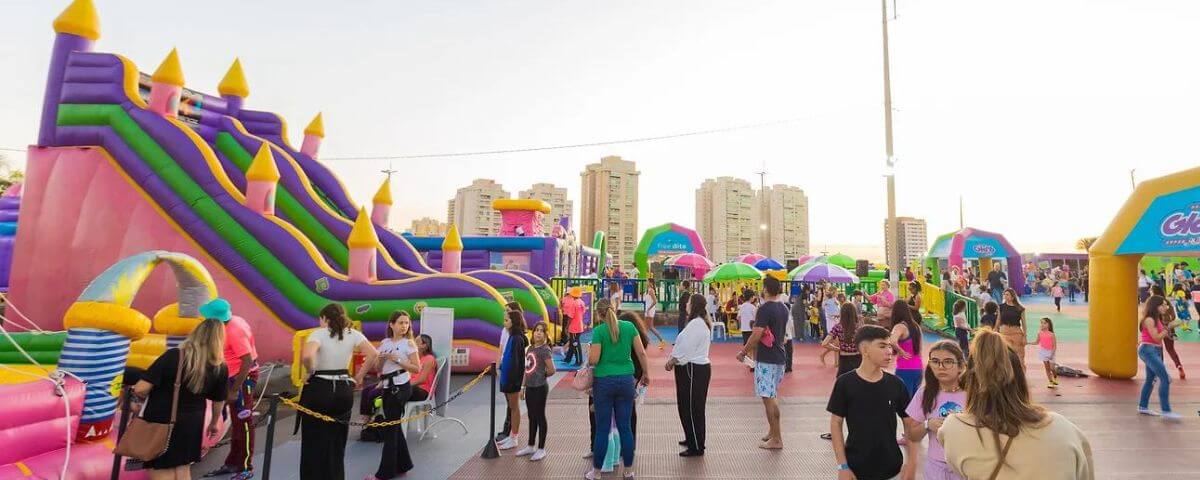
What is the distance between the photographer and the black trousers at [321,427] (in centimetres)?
402

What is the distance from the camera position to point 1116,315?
9188mm

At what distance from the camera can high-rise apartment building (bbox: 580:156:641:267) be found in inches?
2682

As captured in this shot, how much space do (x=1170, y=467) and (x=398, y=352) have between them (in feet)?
22.9

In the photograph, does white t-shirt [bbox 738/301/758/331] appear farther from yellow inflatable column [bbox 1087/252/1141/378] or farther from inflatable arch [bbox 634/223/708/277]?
inflatable arch [bbox 634/223/708/277]

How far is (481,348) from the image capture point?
9.58 meters

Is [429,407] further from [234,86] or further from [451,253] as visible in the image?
[234,86]

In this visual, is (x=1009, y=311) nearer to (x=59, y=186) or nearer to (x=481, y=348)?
(x=481, y=348)

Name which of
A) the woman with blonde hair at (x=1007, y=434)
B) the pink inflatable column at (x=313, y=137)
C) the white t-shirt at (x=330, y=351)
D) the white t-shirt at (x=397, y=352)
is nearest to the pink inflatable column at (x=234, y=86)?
the pink inflatable column at (x=313, y=137)

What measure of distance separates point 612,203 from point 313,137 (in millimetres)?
54868

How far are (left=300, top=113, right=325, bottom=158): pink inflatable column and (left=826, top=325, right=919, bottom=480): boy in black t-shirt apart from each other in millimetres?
14656

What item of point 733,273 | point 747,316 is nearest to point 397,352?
point 747,316

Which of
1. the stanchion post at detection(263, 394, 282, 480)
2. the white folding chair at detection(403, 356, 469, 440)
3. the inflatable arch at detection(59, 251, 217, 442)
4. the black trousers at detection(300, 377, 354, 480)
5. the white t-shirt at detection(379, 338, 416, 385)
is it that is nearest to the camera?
the stanchion post at detection(263, 394, 282, 480)

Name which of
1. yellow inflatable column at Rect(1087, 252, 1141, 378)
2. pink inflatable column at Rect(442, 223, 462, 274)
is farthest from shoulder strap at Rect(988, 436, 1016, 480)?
pink inflatable column at Rect(442, 223, 462, 274)

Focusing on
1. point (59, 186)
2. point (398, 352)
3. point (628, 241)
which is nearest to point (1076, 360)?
point (398, 352)
